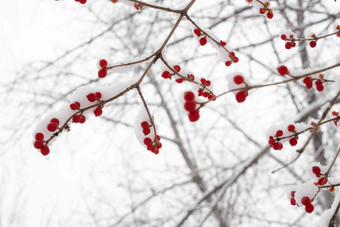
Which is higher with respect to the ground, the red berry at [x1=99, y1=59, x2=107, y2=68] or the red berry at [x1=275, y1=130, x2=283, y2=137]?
the red berry at [x1=99, y1=59, x2=107, y2=68]

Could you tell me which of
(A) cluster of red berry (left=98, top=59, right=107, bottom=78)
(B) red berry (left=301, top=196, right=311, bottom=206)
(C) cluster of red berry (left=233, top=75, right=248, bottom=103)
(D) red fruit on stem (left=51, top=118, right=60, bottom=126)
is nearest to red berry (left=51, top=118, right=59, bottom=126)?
(D) red fruit on stem (left=51, top=118, right=60, bottom=126)

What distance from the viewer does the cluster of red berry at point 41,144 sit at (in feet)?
3.94

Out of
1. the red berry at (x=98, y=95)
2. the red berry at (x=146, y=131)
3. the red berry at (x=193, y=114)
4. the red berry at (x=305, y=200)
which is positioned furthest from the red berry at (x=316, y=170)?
the red berry at (x=98, y=95)

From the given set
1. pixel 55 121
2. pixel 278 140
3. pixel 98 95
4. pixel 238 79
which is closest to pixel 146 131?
pixel 98 95

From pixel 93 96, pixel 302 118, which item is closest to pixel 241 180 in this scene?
pixel 302 118

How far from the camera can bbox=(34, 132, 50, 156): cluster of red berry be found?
120 centimetres

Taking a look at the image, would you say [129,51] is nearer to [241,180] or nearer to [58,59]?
[58,59]

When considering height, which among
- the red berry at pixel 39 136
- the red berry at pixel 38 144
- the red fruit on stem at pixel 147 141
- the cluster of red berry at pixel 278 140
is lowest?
the red berry at pixel 38 144

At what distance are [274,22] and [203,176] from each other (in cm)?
379

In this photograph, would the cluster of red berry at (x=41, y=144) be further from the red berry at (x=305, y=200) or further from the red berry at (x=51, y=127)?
the red berry at (x=305, y=200)

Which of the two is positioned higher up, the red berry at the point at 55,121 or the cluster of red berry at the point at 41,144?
the red berry at the point at 55,121

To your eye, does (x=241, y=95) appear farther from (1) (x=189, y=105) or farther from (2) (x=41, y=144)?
(2) (x=41, y=144)

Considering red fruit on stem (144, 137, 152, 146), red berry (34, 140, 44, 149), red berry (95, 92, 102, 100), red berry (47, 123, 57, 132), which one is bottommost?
red berry (34, 140, 44, 149)

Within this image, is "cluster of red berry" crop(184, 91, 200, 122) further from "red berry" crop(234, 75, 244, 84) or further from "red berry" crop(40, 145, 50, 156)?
"red berry" crop(40, 145, 50, 156)
